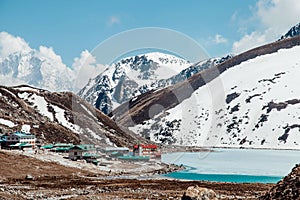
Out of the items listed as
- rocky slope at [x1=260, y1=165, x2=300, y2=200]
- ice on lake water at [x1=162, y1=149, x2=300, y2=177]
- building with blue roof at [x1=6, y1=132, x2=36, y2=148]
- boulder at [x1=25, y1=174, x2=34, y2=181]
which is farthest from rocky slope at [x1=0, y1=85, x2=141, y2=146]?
rocky slope at [x1=260, y1=165, x2=300, y2=200]

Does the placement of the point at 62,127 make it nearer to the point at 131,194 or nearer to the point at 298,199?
the point at 131,194

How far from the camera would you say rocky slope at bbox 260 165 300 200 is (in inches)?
1091

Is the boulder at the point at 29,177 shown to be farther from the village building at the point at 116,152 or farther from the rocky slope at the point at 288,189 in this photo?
the village building at the point at 116,152

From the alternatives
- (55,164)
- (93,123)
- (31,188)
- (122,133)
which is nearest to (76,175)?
(55,164)

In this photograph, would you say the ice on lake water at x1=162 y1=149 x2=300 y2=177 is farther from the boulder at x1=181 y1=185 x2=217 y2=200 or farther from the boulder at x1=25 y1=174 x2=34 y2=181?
the boulder at x1=181 y1=185 x2=217 y2=200

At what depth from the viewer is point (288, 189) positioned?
93.2 feet

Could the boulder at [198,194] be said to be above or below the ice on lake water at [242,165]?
below

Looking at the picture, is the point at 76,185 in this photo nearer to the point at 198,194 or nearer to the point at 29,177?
the point at 29,177

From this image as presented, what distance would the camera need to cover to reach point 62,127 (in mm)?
150750

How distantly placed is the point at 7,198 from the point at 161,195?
735 inches

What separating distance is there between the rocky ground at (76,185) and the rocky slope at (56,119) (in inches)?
2045

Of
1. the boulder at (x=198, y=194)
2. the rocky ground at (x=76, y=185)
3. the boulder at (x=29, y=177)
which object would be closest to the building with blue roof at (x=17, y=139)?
the rocky ground at (x=76, y=185)

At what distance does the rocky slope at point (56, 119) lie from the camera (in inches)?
5458

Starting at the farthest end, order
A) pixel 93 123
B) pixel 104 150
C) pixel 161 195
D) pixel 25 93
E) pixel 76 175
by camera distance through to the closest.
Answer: pixel 25 93
pixel 93 123
pixel 104 150
pixel 76 175
pixel 161 195
